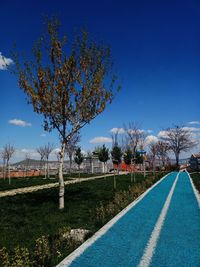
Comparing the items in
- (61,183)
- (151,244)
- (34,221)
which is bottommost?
(151,244)

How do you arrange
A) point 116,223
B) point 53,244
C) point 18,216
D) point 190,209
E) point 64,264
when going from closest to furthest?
1. point 64,264
2. point 53,244
3. point 116,223
4. point 18,216
5. point 190,209

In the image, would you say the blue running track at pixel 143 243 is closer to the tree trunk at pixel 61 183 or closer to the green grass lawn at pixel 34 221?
the green grass lawn at pixel 34 221

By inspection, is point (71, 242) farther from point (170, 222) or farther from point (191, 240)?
point (170, 222)

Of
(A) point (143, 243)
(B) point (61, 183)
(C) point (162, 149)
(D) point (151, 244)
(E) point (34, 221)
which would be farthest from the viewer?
(C) point (162, 149)

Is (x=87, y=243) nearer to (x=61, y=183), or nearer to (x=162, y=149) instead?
(x=61, y=183)

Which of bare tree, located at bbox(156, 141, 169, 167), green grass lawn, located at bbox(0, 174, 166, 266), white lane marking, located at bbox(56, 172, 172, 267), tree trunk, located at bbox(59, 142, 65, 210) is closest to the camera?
white lane marking, located at bbox(56, 172, 172, 267)

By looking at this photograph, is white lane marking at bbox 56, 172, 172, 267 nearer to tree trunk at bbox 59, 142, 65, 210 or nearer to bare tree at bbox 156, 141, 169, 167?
tree trunk at bbox 59, 142, 65, 210

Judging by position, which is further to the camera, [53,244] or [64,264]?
[53,244]

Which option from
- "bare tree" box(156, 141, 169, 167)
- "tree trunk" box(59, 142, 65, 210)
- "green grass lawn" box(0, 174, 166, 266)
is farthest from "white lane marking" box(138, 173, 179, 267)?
"bare tree" box(156, 141, 169, 167)

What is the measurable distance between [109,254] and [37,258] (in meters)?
1.52

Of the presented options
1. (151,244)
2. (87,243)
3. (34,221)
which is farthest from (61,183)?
(151,244)

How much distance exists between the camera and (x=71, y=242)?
23.2ft

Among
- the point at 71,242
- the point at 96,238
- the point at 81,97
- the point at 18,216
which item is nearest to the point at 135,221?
the point at 96,238

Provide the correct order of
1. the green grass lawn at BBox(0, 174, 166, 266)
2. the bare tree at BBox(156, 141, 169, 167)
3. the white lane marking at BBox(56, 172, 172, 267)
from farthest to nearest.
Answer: the bare tree at BBox(156, 141, 169, 167), the green grass lawn at BBox(0, 174, 166, 266), the white lane marking at BBox(56, 172, 172, 267)
